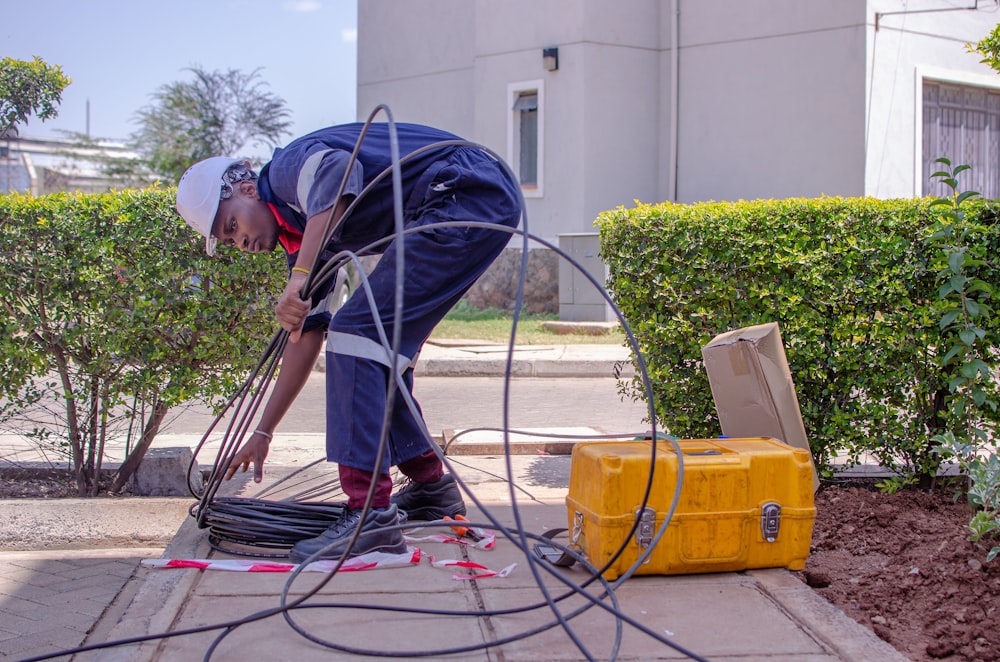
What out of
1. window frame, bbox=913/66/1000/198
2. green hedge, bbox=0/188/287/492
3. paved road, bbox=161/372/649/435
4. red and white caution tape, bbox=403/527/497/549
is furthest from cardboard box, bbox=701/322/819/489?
window frame, bbox=913/66/1000/198

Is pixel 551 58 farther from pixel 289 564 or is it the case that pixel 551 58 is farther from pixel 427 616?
pixel 427 616

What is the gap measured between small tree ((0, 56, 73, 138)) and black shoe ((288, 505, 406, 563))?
3.86 metres

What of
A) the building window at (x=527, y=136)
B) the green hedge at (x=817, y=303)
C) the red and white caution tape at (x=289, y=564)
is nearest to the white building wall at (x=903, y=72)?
the building window at (x=527, y=136)

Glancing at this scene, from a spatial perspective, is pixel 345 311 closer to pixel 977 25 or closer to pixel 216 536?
pixel 216 536

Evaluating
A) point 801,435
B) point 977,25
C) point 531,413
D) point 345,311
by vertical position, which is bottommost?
point 531,413

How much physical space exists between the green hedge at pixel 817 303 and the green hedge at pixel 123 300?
187 cm

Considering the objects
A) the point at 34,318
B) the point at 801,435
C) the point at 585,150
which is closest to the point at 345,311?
the point at 801,435

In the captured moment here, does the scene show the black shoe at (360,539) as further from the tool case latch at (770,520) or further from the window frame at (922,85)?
the window frame at (922,85)

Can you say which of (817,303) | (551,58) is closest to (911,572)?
(817,303)

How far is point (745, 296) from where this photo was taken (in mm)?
4344

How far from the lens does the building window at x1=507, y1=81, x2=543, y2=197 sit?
48.5 feet

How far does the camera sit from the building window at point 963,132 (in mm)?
13516

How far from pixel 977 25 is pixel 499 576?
1367cm

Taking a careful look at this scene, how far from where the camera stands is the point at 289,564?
3129mm
